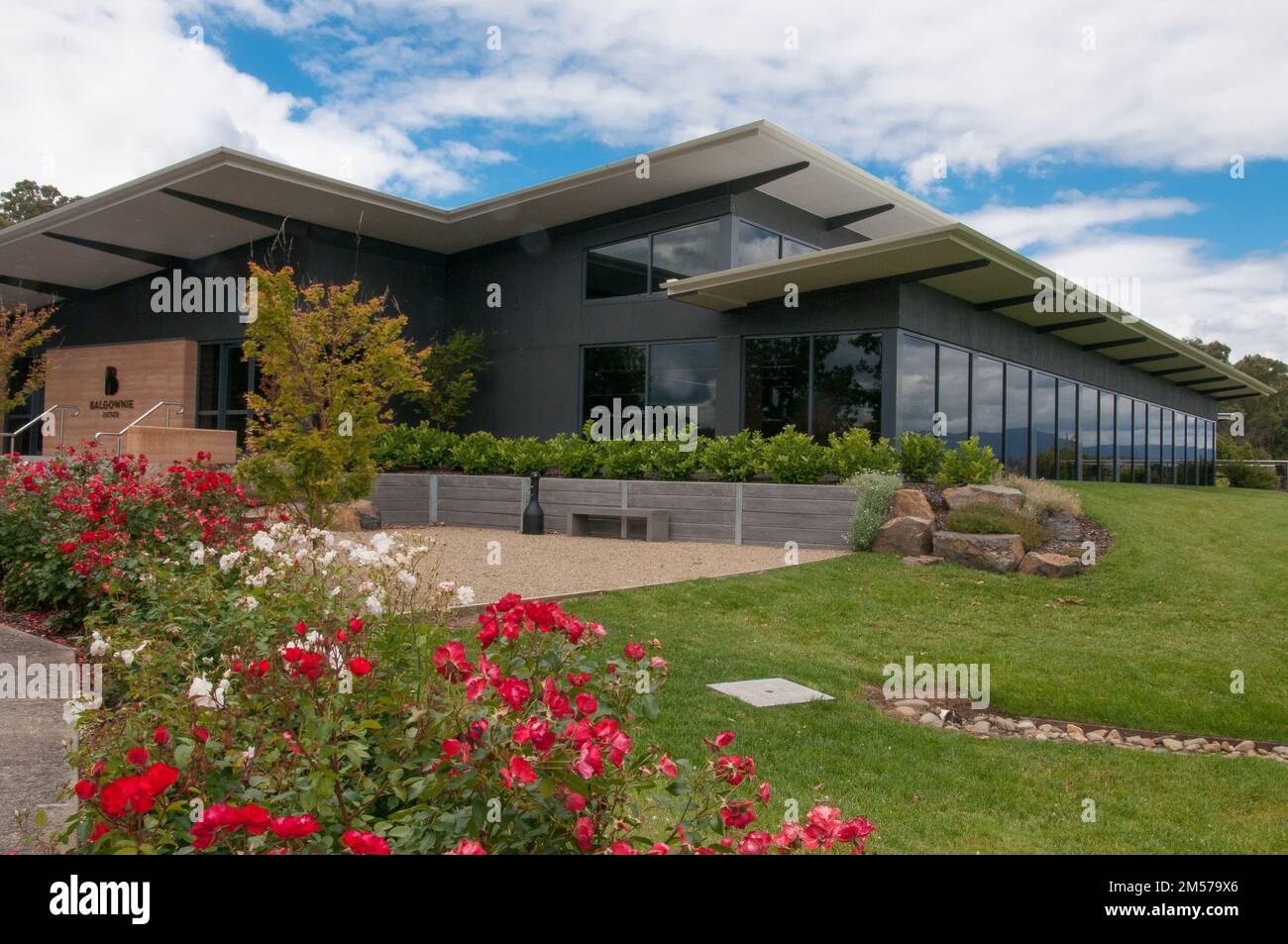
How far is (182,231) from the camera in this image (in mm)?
18031

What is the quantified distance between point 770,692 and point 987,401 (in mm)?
13124

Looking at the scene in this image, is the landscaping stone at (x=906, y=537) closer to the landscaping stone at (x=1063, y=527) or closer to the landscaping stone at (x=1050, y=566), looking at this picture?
the landscaping stone at (x=1050, y=566)

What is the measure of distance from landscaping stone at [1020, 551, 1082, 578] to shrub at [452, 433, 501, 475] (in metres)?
8.73

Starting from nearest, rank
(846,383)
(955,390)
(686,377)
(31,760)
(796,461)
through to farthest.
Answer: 1. (31,760)
2. (796,461)
3. (846,383)
4. (955,390)
5. (686,377)

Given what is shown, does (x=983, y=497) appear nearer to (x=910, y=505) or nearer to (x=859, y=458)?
(x=910, y=505)

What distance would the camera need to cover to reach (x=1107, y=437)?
22953mm

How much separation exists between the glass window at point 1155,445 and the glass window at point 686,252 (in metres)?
17.4

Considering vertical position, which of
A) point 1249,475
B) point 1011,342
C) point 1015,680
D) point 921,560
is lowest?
point 1015,680

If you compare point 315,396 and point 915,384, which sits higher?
point 915,384

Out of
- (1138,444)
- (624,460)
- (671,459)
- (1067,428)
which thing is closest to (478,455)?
A: (624,460)

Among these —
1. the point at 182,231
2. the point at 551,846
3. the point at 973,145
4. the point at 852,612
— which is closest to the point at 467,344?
the point at 182,231

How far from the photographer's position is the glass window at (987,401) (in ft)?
54.5

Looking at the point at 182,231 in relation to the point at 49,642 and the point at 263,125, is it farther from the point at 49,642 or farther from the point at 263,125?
the point at 49,642

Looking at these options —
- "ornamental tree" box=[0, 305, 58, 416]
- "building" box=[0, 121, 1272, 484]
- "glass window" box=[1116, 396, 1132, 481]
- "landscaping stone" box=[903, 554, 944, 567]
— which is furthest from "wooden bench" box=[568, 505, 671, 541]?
"glass window" box=[1116, 396, 1132, 481]
